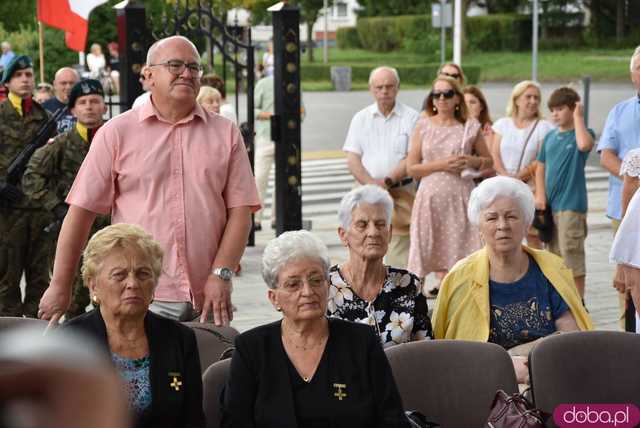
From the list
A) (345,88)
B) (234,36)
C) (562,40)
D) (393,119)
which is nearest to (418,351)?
(393,119)

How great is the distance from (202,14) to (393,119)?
87.8 inches

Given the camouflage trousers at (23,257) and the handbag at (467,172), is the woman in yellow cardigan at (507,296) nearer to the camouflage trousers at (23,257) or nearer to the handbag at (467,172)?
the handbag at (467,172)

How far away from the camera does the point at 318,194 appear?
685 inches

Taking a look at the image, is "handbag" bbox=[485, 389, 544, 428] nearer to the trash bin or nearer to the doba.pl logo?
the doba.pl logo

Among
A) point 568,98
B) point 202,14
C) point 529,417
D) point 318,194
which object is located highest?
point 202,14

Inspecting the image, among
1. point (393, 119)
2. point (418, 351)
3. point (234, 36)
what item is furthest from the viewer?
point (234, 36)

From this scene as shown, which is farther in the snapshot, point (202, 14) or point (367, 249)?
point (202, 14)

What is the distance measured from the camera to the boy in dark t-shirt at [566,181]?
9.12 m

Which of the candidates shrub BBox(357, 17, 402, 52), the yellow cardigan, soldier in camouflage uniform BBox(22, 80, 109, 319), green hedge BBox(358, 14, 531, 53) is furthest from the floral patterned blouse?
shrub BBox(357, 17, 402, 52)

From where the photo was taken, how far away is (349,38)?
71500 mm

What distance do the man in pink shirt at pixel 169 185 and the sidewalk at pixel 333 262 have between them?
3399mm

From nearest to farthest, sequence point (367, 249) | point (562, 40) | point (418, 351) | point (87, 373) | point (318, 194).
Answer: point (87, 373) < point (418, 351) < point (367, 249) < point (318, 194) < point (562, 40)

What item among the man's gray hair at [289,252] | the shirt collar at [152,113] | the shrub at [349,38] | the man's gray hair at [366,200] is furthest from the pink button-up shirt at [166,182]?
the shrub at [349,38]

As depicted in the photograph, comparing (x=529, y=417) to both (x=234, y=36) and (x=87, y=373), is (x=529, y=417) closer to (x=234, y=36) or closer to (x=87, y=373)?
(x=87, y=373)
